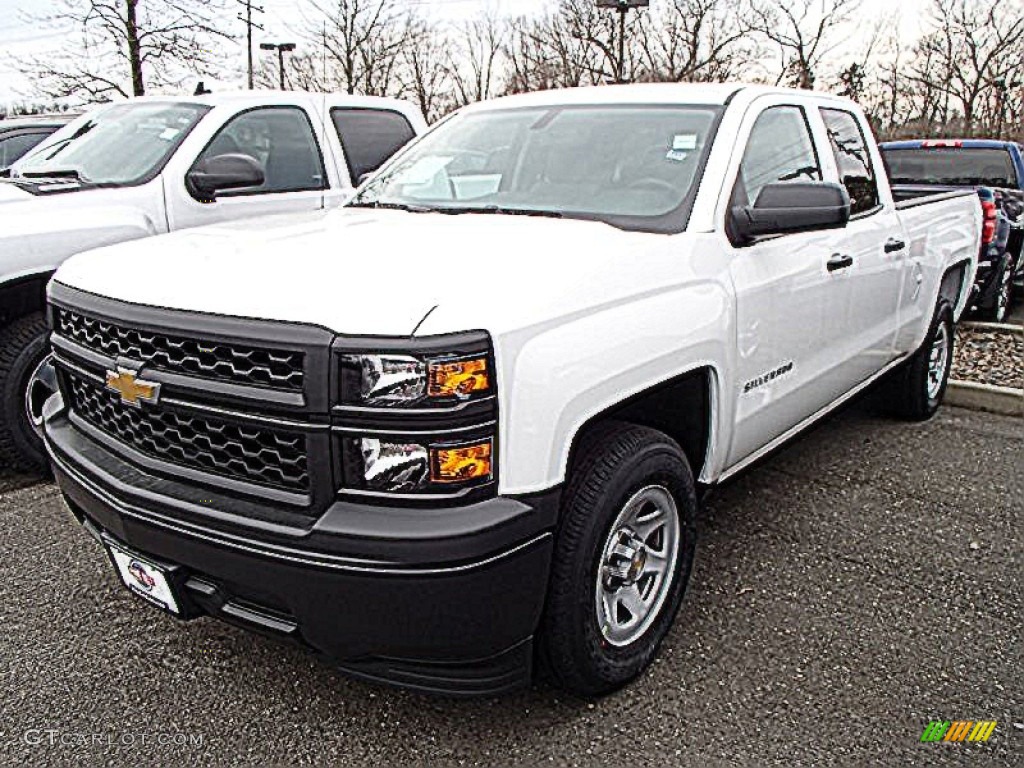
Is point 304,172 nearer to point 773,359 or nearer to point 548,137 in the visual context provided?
point 548,137

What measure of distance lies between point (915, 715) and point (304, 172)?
4.55 metres

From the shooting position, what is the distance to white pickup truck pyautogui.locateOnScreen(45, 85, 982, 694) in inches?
86.4

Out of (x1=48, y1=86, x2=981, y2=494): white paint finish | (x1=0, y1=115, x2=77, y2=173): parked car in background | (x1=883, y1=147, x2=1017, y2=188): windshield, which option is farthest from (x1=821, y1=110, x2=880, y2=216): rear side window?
(x1=0, y1=115, x2=77, y2=173): parked car in background

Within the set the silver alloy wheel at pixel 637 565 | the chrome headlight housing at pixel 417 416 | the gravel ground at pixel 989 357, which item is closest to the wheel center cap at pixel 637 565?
the silver alloy wheel at pixel 637 565

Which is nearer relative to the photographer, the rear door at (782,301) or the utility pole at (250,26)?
the rear door at (782,301)

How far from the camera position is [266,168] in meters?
5.58

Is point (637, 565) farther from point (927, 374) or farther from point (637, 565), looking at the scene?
point (927, 374)

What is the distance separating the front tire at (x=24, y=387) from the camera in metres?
4.47

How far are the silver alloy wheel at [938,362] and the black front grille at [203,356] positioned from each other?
15.0ft

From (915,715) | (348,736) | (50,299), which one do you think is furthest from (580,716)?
(50,299)

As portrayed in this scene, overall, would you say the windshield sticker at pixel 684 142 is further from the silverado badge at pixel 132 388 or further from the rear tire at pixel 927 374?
the rear tire at pixel 927 374

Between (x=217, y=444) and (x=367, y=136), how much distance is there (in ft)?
13.6

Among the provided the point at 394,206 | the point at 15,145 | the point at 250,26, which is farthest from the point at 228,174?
the point at 250,26

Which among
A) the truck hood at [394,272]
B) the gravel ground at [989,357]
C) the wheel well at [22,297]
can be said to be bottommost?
the gravel ground at [989,357]
